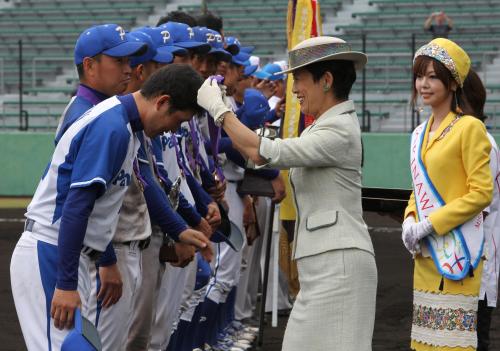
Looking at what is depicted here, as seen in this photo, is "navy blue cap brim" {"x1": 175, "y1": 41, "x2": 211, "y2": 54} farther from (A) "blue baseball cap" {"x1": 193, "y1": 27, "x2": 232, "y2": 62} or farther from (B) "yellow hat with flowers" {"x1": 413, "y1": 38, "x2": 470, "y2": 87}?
(B) "yellow hat with flowers" {"x1": 413, "y1": 38, "x2": 470, "y2": 87}

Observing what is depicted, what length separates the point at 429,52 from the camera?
534 centimetres

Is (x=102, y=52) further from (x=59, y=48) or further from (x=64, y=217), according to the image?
(x=59, y=48)

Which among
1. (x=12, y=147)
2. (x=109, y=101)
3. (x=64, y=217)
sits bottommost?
(x=12, y=147)

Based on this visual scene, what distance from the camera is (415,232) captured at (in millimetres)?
5238

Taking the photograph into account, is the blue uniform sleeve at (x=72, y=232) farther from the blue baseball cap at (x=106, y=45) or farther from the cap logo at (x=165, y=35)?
the cap logo at (x=165, y=35)

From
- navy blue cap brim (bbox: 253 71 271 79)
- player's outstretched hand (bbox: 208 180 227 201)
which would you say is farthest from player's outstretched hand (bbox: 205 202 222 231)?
navy blue cap brim (bbox: 253 71 271 79)

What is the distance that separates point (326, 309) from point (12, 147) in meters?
15.1

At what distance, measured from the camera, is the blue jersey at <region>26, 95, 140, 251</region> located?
4.15m

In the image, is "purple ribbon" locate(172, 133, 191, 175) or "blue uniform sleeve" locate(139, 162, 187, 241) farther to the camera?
"purple ribbon" locate(172, 133, 191, 175)

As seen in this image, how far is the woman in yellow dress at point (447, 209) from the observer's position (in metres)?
5.14

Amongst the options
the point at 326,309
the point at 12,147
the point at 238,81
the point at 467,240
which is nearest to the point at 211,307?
the point at 238,81

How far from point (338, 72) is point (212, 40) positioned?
263 cm

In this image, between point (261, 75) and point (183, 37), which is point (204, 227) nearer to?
point (183, 37)

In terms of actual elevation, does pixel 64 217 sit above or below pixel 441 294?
above
